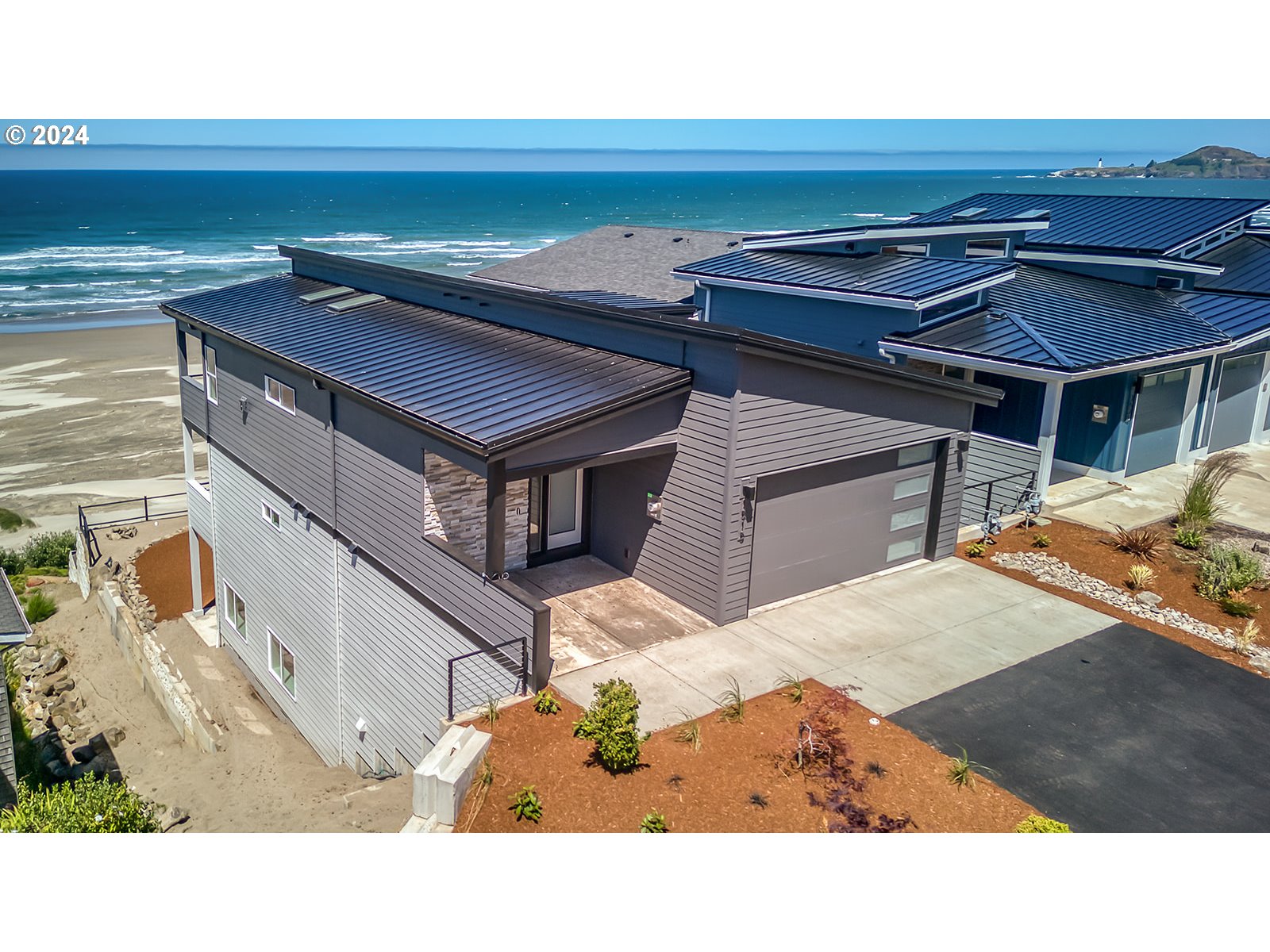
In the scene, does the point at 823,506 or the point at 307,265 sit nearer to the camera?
the point at 823,506

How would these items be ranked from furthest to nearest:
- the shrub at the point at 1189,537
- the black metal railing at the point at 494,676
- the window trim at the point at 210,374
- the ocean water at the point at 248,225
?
the ocean water at the point at 248,225
the window trim at the point at 210,374
the shrub at the point at 1189,537
the black metal railing at the point at 494,676

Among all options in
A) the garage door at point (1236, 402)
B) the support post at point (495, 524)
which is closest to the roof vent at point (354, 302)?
the support post at point (495, 524)

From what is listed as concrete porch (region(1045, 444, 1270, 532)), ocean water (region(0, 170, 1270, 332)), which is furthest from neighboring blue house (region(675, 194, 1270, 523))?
ocean water (region(0, 170, 1270, 332))

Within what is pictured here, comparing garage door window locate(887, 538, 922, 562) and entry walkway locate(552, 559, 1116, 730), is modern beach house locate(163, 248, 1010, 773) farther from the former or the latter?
entry walkway locate(552, 559, 1116, 730)

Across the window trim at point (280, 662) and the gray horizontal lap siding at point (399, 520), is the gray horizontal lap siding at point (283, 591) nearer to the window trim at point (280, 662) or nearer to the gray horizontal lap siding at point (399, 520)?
the window trim at point (280, 662)

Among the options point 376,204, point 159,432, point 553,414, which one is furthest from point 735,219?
point 553,414

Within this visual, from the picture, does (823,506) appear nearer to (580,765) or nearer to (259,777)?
(580,765)

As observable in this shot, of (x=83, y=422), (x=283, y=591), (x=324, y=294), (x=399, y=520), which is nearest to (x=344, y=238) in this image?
(x=83, y=422)
